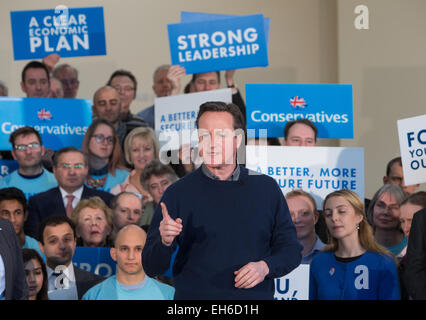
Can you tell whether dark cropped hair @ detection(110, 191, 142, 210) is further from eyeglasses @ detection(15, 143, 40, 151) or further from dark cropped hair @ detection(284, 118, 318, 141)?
dark cropped hair @ detection(284, 118, 318, 141)

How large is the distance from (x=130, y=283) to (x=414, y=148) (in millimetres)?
1862

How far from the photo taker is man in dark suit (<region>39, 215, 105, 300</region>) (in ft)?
14.9

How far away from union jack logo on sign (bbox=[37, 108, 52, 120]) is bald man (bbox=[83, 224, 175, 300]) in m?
1.44

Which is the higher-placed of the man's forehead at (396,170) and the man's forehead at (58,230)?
the man's forehead at (396,170)

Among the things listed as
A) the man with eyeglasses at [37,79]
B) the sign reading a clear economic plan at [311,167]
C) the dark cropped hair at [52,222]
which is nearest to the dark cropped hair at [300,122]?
the sign reading a clear economic plan at [311,167]

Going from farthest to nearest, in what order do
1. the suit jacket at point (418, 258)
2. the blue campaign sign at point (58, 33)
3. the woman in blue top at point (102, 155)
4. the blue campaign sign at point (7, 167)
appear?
the blue campaign sign at point (58, 33)
the blue campaign sign at point (7, 167)
the woman in blue top at point (102, 155)
the suit jacket at point (418, 258)

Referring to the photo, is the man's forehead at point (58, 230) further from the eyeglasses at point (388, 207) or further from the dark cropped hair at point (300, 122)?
the eyeglasses at point (388, 207)

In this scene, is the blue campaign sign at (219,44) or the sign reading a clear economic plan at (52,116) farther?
the sign reading a clear economic plan at (52,116)

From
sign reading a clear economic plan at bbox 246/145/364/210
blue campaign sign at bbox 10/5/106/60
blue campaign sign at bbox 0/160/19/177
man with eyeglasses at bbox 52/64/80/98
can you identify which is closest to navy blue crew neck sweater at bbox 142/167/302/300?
sign reading a clear economic plan at bbox 246/145/364/210

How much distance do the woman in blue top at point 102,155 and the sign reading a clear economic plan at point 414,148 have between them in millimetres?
1992

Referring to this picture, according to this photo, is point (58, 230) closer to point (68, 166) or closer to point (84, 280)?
point (84, 280)

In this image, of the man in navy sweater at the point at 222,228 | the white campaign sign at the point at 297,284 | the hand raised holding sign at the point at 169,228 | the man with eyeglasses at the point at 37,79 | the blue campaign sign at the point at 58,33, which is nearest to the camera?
the hand raised holding sign at the point at 169,228

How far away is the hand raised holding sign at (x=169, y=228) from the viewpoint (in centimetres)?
241
